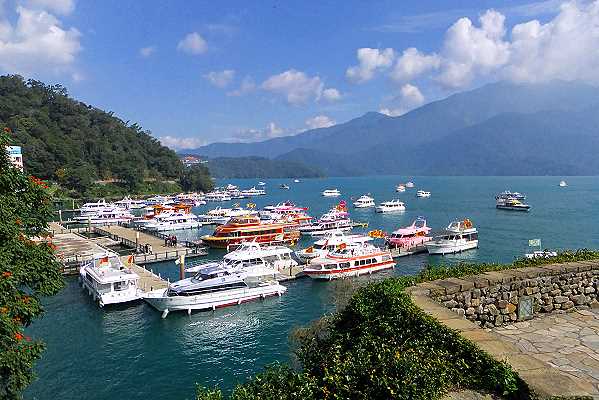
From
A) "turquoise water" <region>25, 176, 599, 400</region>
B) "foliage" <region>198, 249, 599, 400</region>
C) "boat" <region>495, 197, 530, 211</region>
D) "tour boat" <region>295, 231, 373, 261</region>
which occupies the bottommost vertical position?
"turquoise water" <region>25, 176, 599, 400</region>

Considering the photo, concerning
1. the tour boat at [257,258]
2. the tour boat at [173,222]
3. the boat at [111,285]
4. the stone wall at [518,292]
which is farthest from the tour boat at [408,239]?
the stone wall at [518,292]

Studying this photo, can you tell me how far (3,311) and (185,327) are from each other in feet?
59.9

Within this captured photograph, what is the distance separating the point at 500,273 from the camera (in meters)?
10.1

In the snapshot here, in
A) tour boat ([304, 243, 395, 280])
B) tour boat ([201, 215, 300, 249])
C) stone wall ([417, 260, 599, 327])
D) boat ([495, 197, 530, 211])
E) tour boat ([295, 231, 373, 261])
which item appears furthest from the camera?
boat ([495, 197, 530, 211])

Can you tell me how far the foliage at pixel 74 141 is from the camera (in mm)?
115812

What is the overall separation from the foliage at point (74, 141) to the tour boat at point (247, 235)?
69.5 metres

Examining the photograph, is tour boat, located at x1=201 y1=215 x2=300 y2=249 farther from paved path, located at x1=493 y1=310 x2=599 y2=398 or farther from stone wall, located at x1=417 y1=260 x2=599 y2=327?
paved path, located at x1=493 y1=310 x2=599 y2=398

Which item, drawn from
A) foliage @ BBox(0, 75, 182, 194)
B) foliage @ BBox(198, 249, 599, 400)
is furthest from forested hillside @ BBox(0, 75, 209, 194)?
foliage @ BBox(198, 249, 599, 400)

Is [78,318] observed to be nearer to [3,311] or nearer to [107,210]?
[3,311]

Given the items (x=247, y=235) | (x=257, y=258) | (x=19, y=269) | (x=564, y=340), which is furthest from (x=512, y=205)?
(x=19, y=269)

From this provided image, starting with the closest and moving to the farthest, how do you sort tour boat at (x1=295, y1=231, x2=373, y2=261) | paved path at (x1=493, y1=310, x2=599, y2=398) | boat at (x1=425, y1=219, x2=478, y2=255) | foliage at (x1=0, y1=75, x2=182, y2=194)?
paved path at (x1=493, y1=310, x2=599, y2=398)
tour boat at (x1=295, y1=231, x2=373, y2=261)
boat at (x1=425, y1=219, x2=478, y2=255)
foliage at (x1=0, y1=75, x2=182, y2=194)

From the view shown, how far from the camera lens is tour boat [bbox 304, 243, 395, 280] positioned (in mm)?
38031

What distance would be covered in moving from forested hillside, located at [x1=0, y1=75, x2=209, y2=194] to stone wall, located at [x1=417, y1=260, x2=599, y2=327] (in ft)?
370

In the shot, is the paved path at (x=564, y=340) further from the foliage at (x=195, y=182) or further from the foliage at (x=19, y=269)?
the foliage at (x=195, y=182)
